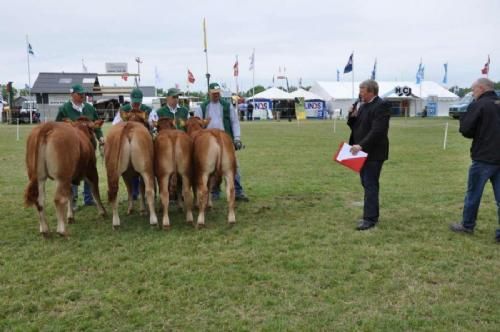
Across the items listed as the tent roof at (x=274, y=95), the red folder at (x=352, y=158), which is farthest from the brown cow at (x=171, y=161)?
the tent roof at (x=274, y=95)

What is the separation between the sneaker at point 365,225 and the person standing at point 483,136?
4.31 ft

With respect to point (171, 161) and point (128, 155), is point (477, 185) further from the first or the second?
point (128, 155)

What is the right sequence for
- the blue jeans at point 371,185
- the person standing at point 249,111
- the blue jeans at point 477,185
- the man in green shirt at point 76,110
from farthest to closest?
the person standing at point 249,111 < the man in green shirt at point 76,110 < the blue jeans at point 371,185 < the blue jeans at point 477,185

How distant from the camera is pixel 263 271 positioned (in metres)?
5.09

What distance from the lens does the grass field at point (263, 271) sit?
400 centimetres

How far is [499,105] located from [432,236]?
1935 millimetres

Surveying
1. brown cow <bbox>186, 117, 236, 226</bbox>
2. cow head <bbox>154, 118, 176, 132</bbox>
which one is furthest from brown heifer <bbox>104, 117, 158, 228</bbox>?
cow head <bbox>154, 118, 176, 132</bbox>

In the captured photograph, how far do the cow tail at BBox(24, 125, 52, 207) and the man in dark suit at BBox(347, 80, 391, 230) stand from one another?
420 cm

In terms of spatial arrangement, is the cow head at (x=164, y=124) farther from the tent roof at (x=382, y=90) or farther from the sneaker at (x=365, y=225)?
the tent roof at (x=382, y=90)

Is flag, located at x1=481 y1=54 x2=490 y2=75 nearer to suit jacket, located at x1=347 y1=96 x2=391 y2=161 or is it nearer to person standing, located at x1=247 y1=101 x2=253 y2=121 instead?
person standing, located at x1=247 y1=101 x2=253 y2=121

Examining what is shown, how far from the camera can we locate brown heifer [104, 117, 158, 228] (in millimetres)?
6539

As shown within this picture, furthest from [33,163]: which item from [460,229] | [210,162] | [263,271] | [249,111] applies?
[249,111]

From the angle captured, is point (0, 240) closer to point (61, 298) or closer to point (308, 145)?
point (61, 298)

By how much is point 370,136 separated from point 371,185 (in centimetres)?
76
